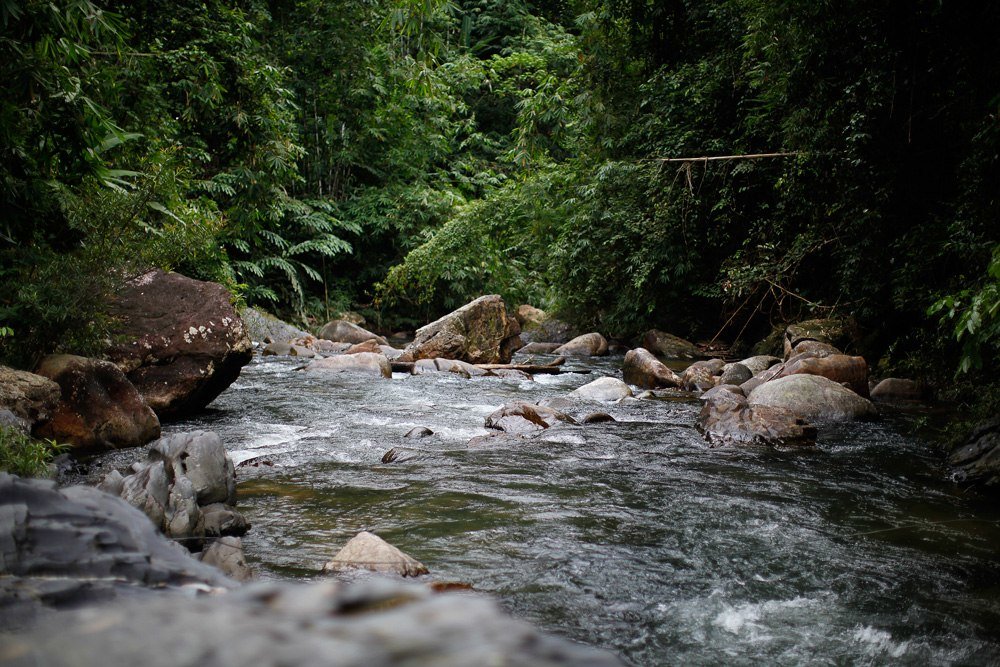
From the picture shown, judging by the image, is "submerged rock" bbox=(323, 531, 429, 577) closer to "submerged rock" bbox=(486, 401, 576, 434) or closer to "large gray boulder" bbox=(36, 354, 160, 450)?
"large gray boulder" bbox=(36, 354, 160, 450)

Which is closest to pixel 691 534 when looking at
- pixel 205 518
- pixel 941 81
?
pixel 205 518

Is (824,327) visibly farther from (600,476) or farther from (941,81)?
(600,476)

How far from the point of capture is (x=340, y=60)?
19875 mm

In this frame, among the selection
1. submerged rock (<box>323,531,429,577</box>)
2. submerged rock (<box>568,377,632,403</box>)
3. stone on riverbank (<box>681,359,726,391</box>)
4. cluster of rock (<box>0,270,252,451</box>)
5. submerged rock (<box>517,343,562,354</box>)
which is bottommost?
submerged rock (<box>517,343,562,354</box>)

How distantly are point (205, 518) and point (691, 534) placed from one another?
285cm

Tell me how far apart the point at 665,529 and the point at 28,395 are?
14.9 ft

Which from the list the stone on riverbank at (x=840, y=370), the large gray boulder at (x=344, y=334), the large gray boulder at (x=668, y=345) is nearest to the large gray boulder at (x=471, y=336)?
the large gray boulder at (x=668, y=345)

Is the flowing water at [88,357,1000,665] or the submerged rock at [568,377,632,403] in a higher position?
the flowing water at [88,357,1000,665]

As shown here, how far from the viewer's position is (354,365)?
11711 mm

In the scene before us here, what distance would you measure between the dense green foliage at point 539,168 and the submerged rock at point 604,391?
3299mm

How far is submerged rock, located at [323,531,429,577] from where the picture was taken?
358 cm

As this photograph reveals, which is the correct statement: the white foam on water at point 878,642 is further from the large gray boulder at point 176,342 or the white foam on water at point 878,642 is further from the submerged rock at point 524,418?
the large gray boulder at point 176,342

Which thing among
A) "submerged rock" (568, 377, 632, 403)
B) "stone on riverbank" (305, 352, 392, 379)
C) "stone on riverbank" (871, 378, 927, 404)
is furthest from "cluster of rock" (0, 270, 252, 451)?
"stone on riverbank" (871, 378, 927, 404)

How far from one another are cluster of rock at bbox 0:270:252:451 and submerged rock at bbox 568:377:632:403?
168 inches
